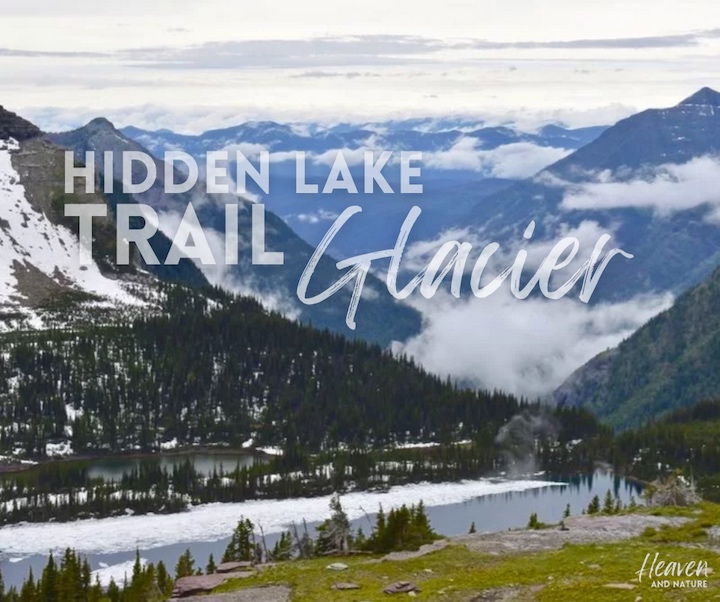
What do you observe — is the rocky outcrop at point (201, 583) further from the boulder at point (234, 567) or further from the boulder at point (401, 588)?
the boulder at point (401, 588)

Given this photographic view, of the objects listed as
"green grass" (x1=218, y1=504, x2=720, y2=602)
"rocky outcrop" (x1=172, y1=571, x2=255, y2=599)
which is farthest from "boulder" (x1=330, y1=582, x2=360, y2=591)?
"rocky outcrop" (x1=172, y1=571, x2=255, y2=599)

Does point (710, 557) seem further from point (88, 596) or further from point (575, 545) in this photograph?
point (88, 596)

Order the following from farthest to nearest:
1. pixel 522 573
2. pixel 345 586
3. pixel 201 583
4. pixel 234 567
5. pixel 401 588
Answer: pixel 234 567
pixel 201 583
pixel 345 586
pixel 522 573
pixel 401 588

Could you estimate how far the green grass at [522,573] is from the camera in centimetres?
8606

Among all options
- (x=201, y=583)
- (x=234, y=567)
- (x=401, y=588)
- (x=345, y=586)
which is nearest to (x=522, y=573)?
(x=401, y=588)

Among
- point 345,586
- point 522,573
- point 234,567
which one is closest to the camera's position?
point 522,573

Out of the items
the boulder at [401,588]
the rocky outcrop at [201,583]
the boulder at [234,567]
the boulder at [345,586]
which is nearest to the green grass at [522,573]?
the boulder at [345,586]

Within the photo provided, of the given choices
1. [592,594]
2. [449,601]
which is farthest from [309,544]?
[592,594]

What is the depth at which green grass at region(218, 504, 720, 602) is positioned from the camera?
86062 mm

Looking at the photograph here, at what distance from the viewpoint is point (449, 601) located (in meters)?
88.9

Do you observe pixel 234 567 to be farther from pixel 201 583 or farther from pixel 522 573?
pixel 522 573

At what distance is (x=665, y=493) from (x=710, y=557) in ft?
138

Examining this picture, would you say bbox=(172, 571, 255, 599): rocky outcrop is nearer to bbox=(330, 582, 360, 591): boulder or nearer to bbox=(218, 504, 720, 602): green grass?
bbox=(218, 504, 720, 602): green grass

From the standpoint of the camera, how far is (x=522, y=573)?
94.4 m
